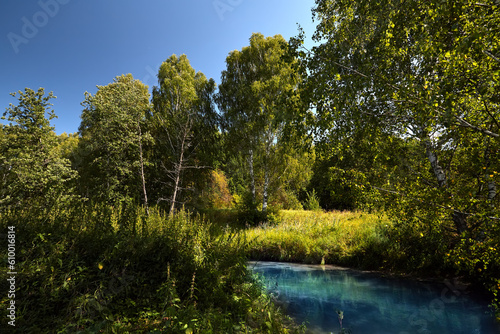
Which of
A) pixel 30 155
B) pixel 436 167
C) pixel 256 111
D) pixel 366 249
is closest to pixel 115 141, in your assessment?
pixel 30 155

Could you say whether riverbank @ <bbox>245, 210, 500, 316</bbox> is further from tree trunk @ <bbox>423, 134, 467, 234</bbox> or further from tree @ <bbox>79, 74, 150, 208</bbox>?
tree @ <bbox>79, 74, 150, 208</bbox>

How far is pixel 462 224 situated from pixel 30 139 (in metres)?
18.4

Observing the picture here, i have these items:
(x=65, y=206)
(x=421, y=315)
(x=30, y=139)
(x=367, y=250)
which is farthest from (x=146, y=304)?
(x=30, y=139)

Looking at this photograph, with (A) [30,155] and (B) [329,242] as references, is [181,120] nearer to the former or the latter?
(A) [30,155]

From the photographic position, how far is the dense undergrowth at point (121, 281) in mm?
2850

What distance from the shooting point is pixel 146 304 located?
11.4 feet

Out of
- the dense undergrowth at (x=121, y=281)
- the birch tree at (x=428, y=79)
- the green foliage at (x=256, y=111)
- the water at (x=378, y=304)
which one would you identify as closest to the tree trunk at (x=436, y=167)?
the birch tree at (x=428, y=79)

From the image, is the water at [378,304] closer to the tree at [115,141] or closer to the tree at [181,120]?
the tree at [115,141]

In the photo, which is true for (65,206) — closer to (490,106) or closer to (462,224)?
(490,106)

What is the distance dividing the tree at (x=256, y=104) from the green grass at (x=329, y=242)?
16.9ft

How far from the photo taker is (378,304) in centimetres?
603

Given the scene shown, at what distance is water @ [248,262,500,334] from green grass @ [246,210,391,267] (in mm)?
1135

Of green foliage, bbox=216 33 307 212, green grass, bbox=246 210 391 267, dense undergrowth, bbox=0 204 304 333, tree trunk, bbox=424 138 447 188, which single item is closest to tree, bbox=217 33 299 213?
green foliage, bbox=216 33 307 212

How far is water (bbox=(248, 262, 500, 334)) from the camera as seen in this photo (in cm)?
486
